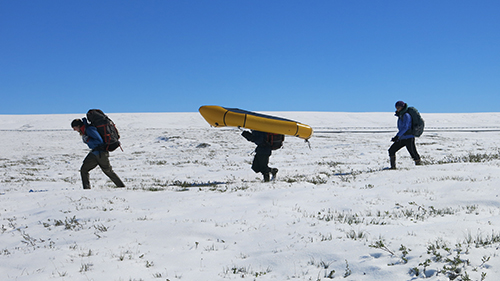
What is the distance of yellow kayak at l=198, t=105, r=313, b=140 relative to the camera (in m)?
9.97

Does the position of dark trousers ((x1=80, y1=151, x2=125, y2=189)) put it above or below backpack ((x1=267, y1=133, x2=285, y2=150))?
below

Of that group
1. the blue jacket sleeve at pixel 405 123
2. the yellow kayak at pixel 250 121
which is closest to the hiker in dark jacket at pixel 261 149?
the yellow kayak at pixel 250 121

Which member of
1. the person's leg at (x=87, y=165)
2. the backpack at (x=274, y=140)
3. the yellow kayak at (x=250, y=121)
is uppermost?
the yellow kayak at (x=250, y=121)

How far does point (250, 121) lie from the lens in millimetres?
9969

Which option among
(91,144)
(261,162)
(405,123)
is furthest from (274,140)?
(91,144)

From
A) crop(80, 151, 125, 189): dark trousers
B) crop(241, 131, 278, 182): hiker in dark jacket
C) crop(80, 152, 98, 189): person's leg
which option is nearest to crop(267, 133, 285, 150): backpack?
crop(241, 131, 278, 182): hiker in dark jacket

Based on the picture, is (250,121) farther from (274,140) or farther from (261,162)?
(261,162)

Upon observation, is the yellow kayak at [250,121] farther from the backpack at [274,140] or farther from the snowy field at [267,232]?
the snowy field at [267,232]

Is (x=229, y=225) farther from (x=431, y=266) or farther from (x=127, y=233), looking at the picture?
(x=431, y=266)

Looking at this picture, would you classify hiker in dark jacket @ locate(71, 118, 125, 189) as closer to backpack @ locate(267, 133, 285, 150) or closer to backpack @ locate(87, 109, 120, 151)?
backpack @ locate(87, 109, 120, 151)

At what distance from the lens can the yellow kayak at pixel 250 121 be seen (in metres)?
9.97

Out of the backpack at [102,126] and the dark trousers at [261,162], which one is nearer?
the backpack at [102,126]

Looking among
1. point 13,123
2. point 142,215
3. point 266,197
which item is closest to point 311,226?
point 266,197

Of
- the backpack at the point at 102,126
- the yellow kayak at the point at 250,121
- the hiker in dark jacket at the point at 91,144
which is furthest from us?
the yellow kayak at the point at 250,121
